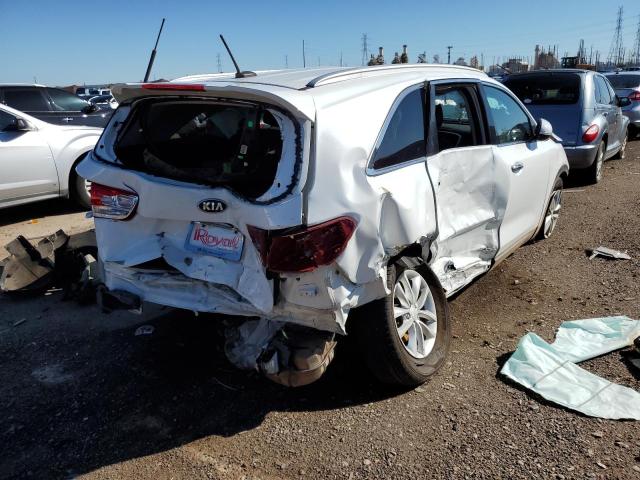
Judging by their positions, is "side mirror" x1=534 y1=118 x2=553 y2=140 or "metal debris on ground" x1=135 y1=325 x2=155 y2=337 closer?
"metal debris on ground" x1=135 y1=325 x2=155 y2=337

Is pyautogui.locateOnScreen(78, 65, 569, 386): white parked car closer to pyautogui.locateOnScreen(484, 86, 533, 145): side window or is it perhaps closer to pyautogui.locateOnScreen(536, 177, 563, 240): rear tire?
pyautogui.locateOnScreen(484, 86, 533, 145): side window

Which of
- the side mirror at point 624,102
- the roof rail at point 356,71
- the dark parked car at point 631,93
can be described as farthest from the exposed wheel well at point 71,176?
the dark parked car at point 631,93

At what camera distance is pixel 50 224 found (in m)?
7.12

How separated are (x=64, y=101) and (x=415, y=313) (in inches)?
308

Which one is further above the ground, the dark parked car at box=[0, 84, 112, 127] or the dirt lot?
the dark parked car at box=[0, 84, 112, 127]

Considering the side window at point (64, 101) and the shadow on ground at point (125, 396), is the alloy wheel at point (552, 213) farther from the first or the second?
the side window at point (64, 101)

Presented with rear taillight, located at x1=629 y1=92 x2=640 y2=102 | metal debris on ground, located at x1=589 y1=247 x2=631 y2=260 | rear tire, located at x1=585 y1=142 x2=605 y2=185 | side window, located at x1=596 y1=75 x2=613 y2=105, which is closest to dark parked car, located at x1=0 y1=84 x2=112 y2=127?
metal debris on ground, located at x1=589 y1=247 x2=631 y2=260

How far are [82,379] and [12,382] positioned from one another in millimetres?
439

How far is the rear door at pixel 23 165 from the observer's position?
6.79 m

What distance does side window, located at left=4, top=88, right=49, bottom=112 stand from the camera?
833 centimetres

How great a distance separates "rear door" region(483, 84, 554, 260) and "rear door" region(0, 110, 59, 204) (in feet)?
18.7

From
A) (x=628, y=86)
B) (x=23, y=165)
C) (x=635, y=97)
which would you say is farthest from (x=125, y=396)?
(x=628, y=86)

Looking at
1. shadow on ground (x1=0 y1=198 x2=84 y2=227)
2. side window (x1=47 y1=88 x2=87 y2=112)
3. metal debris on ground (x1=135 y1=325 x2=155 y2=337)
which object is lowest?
shadow on ground (x1=0 y1=198 x2=84 y2=227)

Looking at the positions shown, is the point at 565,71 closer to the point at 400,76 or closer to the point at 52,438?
the point at 400,76
